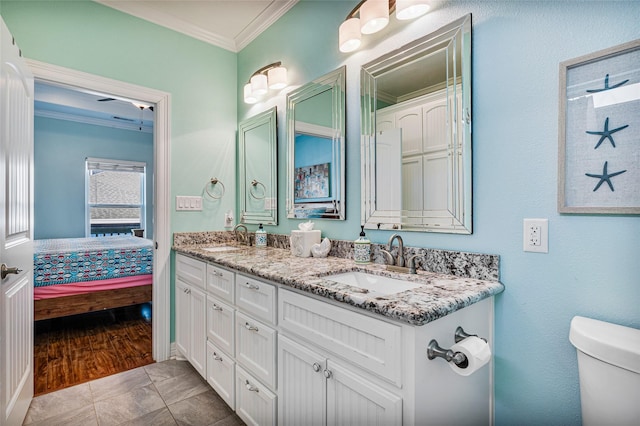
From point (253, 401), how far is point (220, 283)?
0.62 meters

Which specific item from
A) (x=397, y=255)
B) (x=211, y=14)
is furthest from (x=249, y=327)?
(x=211, y=14)

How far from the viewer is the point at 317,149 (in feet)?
6.83

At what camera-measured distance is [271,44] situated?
2.50m

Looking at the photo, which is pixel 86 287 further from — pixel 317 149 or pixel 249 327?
pixel 317 149

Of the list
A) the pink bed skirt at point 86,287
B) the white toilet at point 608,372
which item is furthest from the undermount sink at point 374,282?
the pink bed skirt at point 86,287

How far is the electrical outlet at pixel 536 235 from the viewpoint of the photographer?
1.14 m

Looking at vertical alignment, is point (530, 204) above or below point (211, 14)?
below

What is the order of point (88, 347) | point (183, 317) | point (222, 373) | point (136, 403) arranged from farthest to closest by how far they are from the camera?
1. point (88, 347)
2. point (183, 317)
3. point (136, 403)
4. point (222, 373)

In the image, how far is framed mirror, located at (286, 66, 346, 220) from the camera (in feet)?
6.32

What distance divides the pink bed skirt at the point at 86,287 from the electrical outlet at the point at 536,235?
3.34 metres

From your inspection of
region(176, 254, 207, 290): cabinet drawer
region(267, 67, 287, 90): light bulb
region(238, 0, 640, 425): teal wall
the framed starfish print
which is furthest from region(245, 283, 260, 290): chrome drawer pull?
region(267, 67, 287, 90): light bulb

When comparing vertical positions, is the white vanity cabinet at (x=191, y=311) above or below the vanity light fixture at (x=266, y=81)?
below

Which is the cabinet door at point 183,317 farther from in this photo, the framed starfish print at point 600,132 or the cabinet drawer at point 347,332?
the framed starfish print at point 600,132

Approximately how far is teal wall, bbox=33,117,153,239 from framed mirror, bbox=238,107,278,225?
12.3 feet
